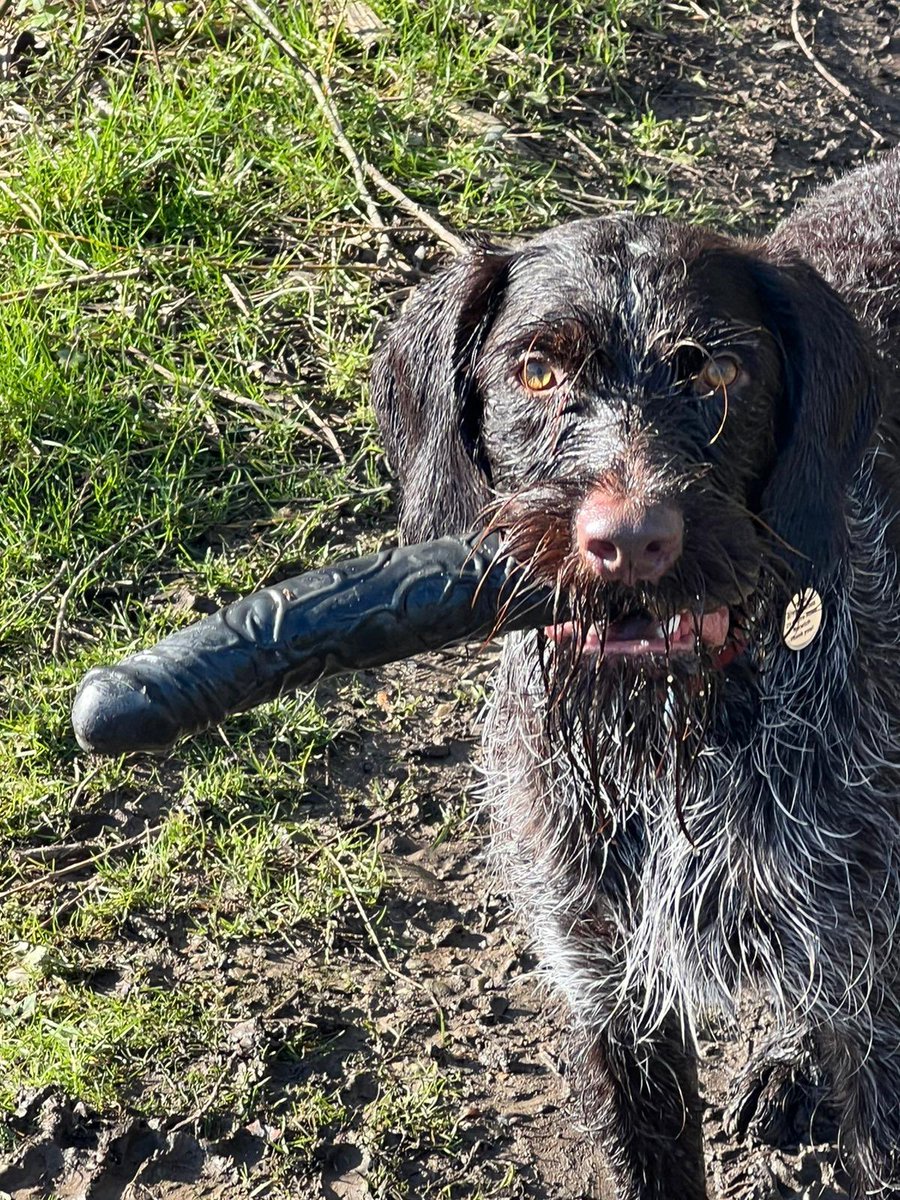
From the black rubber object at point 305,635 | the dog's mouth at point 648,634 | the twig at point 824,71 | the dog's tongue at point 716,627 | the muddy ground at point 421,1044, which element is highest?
the black rubber object at point 305,635

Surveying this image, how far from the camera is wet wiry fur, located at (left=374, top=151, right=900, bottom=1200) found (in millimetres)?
2807

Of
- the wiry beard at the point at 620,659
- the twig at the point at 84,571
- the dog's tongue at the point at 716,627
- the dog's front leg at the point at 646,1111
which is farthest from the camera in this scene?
the twig at the point at 84,571

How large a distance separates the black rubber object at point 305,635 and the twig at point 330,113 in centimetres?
253

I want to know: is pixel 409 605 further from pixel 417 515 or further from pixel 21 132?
pixel 21 132

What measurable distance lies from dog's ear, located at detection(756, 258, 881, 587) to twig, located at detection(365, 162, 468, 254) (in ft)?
7.08

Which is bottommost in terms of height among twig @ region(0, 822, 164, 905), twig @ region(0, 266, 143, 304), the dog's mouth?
twig @ region(0, 822, 164, 905)

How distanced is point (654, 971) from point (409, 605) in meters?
0.93

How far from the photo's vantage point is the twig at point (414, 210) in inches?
200

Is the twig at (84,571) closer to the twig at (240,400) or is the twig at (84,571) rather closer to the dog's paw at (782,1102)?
the twig at (240,400)

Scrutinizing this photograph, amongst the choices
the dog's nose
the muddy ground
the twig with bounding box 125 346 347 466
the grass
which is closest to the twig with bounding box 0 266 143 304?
the grass

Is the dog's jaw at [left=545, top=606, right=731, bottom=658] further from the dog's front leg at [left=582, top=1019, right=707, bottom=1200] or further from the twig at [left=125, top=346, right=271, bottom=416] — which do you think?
the twig at [left=125, top=346, right=271, bottom=416]

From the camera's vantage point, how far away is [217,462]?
189 inches

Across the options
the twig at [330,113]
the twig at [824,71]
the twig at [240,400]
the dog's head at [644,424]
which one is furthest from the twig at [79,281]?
the twig at [824,71]

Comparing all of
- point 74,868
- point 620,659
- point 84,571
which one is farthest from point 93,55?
point 620,659
